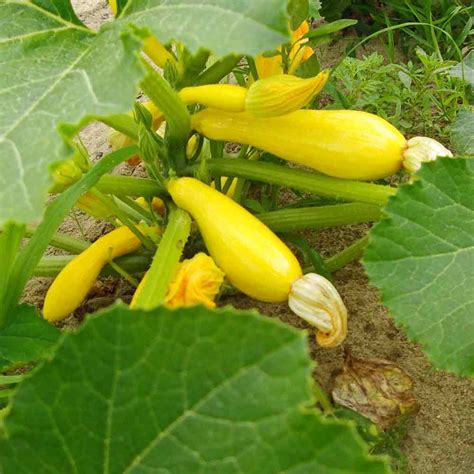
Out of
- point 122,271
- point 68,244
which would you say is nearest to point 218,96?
point 122,271

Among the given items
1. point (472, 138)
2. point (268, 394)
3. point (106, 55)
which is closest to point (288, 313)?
point (472, 138)

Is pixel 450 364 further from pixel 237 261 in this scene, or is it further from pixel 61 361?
pixel 61 361

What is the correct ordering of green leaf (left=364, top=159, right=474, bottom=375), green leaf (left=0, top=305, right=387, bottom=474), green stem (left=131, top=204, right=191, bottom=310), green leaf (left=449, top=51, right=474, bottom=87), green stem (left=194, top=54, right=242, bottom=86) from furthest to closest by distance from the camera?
green leaf (left=449, top=51, right=474, bottom=87), green stem (left=194, top=54, right=242, bottom=86), green stem (left=131, top=204, right=191, bottom=310), green leaf (left=364, top=159, right=474, bottom=375), green leaf (left=0, top=305, right=387, bottom=474)

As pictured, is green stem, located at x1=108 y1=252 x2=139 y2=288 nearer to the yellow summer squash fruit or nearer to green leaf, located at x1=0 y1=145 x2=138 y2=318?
the yellow summer squash fruit

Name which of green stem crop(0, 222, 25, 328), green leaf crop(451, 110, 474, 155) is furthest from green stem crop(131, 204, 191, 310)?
green leaf crop(451, 110, 474, 155)

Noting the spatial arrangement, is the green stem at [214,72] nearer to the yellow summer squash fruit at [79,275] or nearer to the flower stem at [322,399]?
the yellow summer squash fruit at [79,275]

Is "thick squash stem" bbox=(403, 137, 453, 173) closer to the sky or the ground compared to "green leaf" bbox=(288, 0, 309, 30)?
closer to the ground
